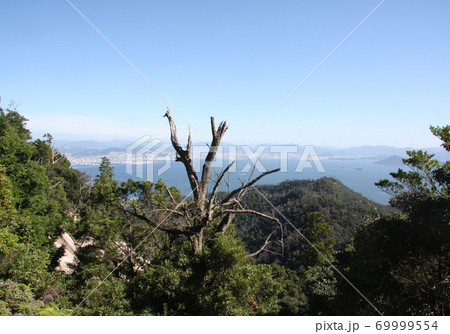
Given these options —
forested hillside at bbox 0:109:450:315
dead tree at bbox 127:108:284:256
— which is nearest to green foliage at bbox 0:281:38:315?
forested hillside at bbox 0:109:450:315

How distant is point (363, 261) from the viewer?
5.91m

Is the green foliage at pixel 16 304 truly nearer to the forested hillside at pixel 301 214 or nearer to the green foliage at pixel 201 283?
the green foliage at pixel 201 283

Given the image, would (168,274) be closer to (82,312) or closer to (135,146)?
(82,312)

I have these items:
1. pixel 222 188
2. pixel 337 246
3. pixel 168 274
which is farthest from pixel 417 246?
pixel 337 246

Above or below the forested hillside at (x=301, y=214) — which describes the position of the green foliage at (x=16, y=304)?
above

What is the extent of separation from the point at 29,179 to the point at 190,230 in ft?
31.5

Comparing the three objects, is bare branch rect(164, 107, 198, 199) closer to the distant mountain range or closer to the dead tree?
the dead tree

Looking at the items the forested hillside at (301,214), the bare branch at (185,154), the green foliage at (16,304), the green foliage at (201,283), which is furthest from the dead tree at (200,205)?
the forested hillside at (301,214)

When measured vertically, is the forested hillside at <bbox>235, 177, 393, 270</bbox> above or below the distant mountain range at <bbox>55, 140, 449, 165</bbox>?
below

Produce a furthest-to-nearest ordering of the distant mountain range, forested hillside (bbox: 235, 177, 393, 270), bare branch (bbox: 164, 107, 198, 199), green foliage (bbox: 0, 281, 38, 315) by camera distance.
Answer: forested hillside (bbox: 235, 177, 393, 270) → the distant mountain range → bare branch (bbox: 164, 107, 198, 199) → green foliage (bbox: 0, 281, 38, 315)

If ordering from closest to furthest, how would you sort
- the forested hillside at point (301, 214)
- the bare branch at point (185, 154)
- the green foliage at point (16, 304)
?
Answer: 1. the green foliage at point (16, 304)
2. the bare branch at point (185, 154)
3. the forested hillside at point (301, 214)

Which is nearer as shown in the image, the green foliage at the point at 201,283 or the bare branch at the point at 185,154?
the green foliage at the point at 201,283

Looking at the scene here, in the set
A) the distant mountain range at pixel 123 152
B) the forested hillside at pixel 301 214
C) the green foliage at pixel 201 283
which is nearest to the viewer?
the green foliage at pixel 201 283

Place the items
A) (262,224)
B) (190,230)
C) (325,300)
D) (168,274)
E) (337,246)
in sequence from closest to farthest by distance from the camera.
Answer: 1. (168,274)
2. (190,230)
3. (325,300)
4. (337,246)
5. (262,224)
